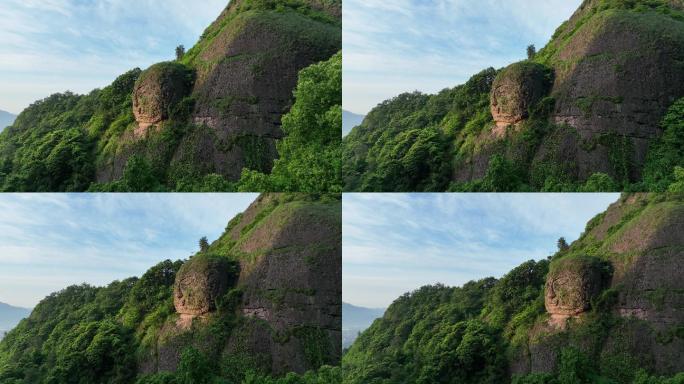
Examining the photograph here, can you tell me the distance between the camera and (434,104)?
18047mm

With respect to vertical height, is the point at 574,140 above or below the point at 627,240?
above

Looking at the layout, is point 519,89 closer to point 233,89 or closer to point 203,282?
point 233,89

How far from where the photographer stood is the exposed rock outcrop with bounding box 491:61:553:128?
696 inches

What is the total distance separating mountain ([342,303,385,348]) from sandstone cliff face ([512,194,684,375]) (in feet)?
10.3

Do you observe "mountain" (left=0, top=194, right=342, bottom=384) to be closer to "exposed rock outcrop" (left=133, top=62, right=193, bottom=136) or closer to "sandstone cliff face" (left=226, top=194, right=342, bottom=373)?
"sandstone cliff face" (left=226, top=194, right=342, bottom=373)

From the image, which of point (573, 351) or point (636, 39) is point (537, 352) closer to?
point (573, 351)

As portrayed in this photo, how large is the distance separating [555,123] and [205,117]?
285 inches

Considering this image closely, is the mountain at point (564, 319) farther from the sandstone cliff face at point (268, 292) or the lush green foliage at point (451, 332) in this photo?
the sandstone cliff face at point (268, 292)

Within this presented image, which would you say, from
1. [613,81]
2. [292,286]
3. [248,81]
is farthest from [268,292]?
[613,81]

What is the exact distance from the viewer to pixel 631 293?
1681cm

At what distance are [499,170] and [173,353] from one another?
740cm

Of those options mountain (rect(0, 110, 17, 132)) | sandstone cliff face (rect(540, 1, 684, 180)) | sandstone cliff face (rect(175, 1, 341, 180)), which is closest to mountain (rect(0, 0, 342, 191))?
sandstone cliff face (rect(175, 1, 341, 180))

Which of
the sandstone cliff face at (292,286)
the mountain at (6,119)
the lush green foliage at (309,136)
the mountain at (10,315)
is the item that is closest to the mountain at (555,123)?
the lush green foliage at (309,136)

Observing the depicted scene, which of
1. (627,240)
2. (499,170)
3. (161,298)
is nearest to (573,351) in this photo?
(627,240)
